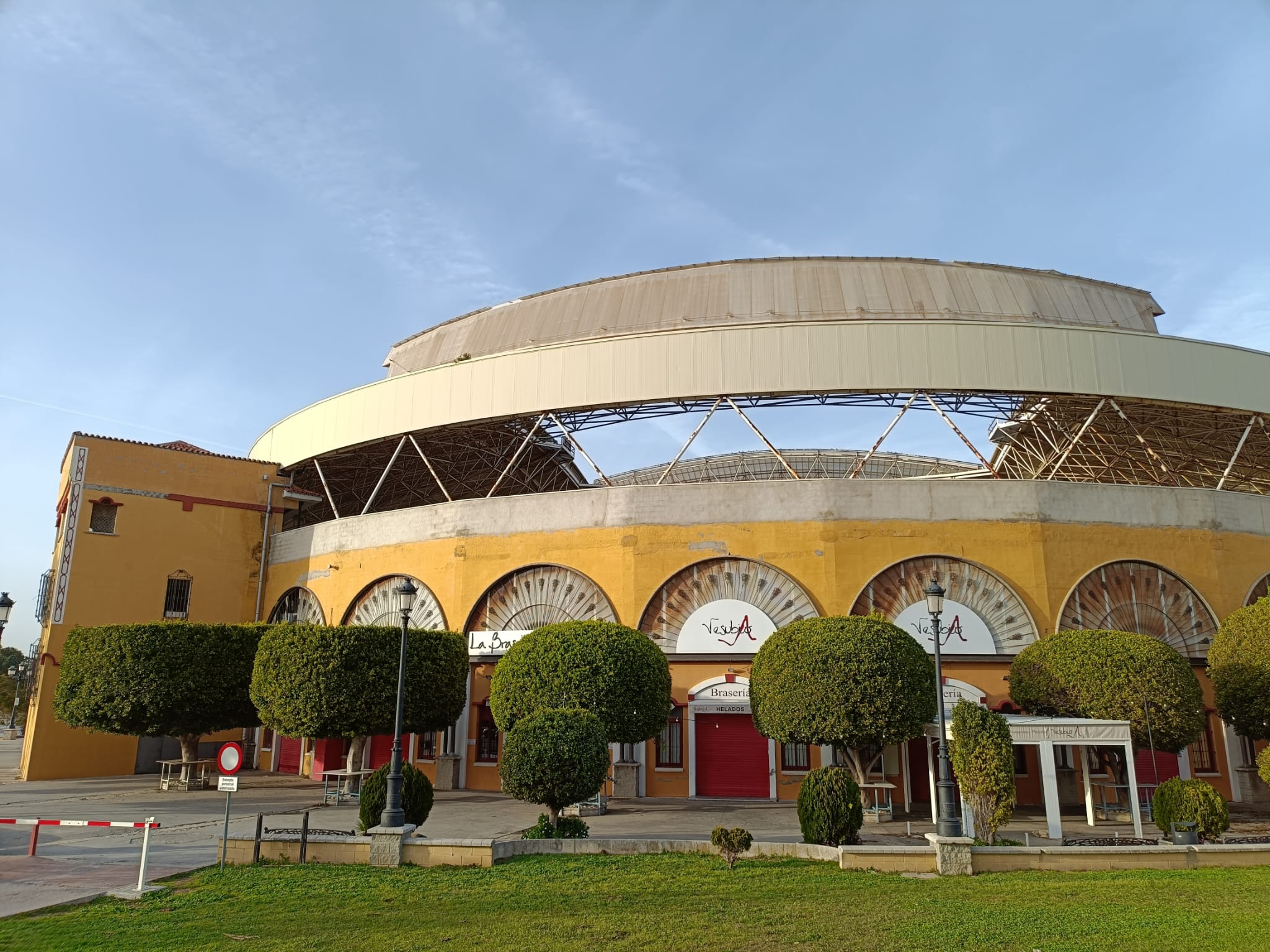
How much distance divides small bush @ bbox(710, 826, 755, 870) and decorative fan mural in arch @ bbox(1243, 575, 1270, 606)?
18512 mm

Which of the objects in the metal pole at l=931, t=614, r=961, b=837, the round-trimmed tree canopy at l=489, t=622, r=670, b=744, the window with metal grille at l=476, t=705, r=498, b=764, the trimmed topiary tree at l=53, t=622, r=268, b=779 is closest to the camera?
the metal pole at l=931, t=614, r=961, b=837

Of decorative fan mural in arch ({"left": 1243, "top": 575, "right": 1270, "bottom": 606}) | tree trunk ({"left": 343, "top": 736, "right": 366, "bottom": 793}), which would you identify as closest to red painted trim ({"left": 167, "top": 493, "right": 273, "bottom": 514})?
tree trunk ({"left": 343, "top": 736, "right": 366, "bottom": 793})

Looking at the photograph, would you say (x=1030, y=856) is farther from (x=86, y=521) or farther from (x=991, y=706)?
(x=86, y=521)

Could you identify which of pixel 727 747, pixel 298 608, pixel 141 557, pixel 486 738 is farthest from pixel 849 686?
pixel 141 557

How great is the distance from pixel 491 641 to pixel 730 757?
7.18 m

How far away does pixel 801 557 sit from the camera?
2447cm

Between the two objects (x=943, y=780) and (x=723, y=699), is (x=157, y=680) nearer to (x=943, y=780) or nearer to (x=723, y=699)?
(x=723, y=699)

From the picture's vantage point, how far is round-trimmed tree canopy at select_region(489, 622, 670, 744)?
1972 cm

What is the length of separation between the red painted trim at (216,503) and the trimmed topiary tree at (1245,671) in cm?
2878

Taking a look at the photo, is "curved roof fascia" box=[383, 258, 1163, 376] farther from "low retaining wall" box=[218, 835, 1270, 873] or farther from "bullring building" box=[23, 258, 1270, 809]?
"low retaining wall" box=[218, 835, 1270, 873]

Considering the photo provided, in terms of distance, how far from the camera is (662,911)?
10.7 m

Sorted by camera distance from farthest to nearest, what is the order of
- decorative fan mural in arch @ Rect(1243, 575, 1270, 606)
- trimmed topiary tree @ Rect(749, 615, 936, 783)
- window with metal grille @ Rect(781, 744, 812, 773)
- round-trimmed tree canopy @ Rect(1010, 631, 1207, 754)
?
decorative fan mural in arch @ Rect(1243, 575, 1270, 606)
window with metal grille @ Rect(781, 744, 812, 773)
round-trimmed tree canopy @ Rect(1010, 631, 1207, 754)
trimmed topiary tree @ Rect(749, 615, 936, 783)

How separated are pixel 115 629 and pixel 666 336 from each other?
54.7 feet

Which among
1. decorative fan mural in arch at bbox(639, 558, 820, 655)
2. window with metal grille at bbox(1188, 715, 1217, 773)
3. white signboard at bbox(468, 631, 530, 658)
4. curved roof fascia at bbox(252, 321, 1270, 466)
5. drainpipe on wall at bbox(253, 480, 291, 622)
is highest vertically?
curved roof fascia at bbox(252, 321, 1270, 466)
